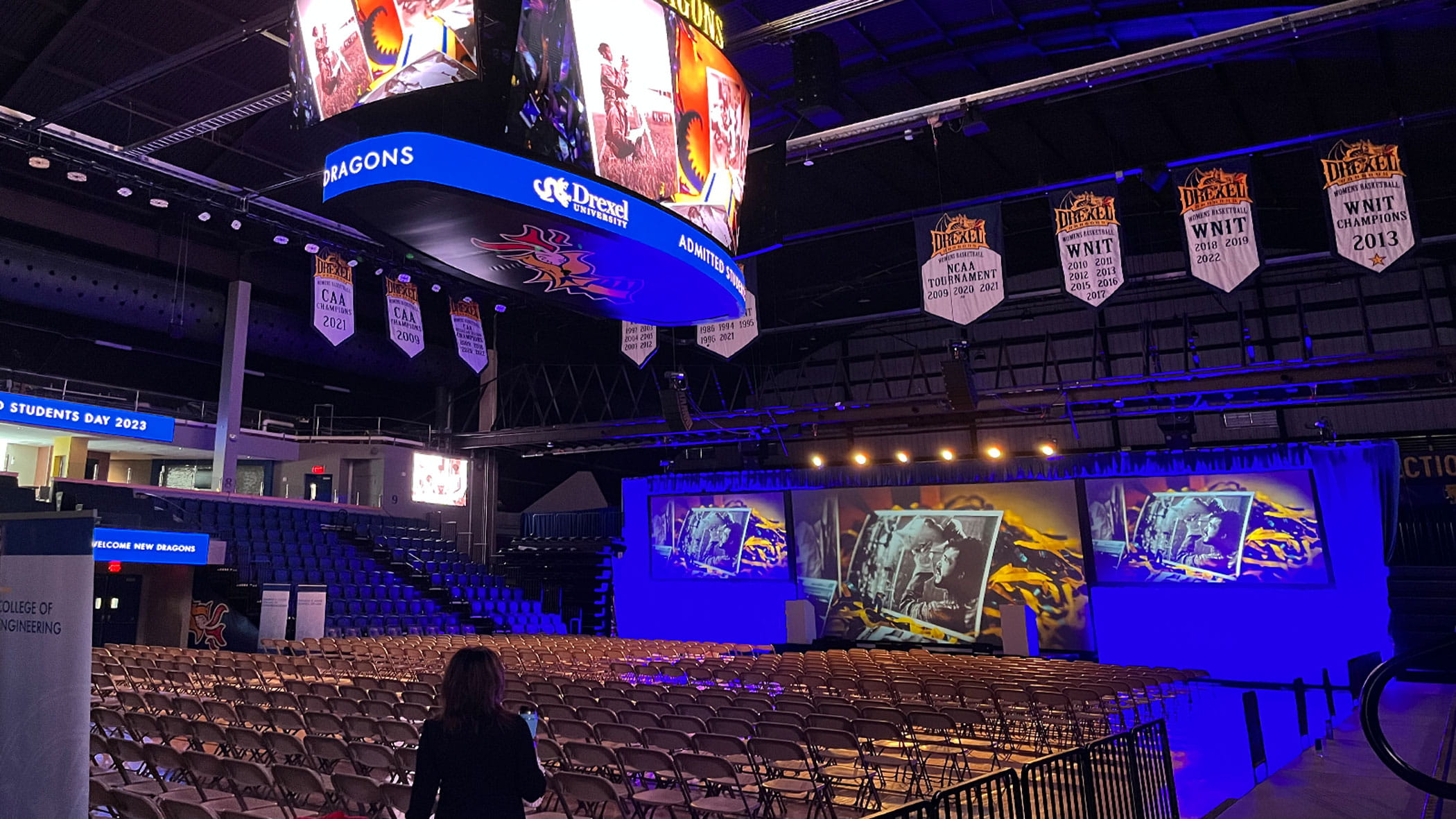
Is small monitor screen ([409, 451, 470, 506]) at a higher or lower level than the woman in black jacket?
higher

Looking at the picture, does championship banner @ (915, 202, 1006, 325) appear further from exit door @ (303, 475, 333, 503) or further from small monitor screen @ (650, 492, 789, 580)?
exit door @ (303, 475, 333, 503)

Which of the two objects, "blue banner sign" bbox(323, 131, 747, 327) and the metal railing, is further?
"blue banner sign" bbox(323, 131, 747, 327)

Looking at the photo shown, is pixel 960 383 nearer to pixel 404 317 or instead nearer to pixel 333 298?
pixel 404 317

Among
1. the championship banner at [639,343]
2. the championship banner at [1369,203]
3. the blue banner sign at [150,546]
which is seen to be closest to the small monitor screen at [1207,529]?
the championship banner at [1369,203]

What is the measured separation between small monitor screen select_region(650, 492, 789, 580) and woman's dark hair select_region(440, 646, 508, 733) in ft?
55.1

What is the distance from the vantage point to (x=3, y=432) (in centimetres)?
1930

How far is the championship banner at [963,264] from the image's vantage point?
37.0 feet

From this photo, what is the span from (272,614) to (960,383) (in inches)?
481

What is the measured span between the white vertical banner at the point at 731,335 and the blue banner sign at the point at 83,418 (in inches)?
443

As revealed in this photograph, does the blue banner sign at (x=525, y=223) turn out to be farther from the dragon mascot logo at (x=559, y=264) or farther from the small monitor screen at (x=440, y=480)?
the small monitor screen at (x=440, y=480)

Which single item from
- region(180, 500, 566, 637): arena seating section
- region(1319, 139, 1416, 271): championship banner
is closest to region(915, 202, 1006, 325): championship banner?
region(1319, 139, 1416, 271): championship banner

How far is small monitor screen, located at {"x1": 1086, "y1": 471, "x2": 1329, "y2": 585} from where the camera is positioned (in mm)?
14820

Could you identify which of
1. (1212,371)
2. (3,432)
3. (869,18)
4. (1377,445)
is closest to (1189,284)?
(1377,445)

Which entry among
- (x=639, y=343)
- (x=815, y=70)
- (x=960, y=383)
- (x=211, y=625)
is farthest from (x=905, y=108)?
(x=211, y=625)
